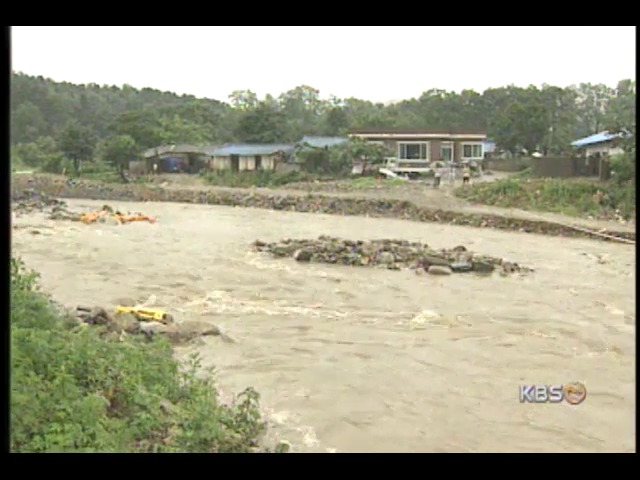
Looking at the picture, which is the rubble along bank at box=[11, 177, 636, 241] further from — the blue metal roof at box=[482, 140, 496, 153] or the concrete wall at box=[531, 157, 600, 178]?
the blue metal roof at box=[482, 140, 496, 153]

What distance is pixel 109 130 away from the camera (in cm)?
4122

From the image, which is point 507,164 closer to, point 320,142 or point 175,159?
point 320,142

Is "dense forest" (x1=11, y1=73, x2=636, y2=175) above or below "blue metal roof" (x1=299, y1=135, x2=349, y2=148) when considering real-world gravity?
above

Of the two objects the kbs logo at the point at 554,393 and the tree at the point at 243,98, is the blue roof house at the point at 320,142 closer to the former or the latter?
the tree at the point at 243,98

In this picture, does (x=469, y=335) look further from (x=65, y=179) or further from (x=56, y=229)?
(x=65, y=179)

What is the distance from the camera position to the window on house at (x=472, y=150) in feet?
114

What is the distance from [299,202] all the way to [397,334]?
18122 mm

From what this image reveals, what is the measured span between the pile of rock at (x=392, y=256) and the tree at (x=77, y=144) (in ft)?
76.1

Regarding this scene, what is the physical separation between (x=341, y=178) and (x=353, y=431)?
86.0 feet

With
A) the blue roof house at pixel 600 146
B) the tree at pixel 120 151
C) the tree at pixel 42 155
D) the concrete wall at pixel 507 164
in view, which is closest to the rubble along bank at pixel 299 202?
the tree at pixel 120 151

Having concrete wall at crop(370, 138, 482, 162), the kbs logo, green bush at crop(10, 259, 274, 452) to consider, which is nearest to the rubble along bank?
concrete wall at crop(370, 138, 482, 162)

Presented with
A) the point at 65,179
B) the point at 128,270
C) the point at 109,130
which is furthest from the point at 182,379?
the point at 109,130

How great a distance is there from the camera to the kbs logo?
5852 mm
